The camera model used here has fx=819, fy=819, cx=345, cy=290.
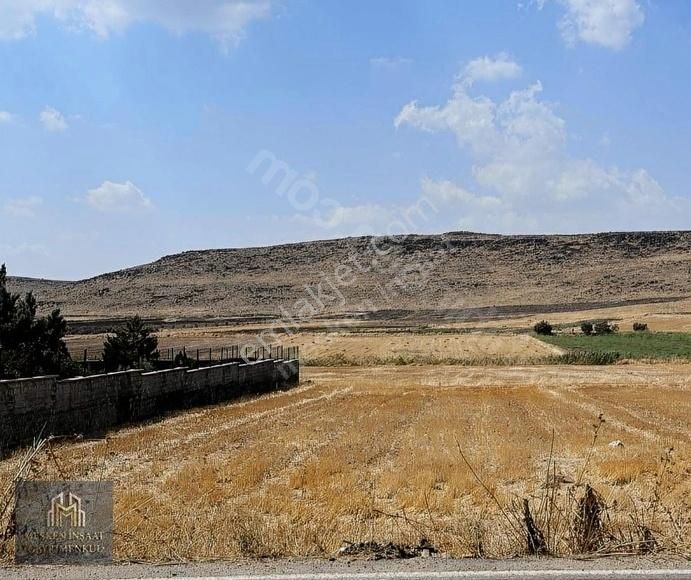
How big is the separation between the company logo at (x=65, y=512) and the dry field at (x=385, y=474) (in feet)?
1.61

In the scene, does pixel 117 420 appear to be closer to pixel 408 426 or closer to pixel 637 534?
pixel 408 426

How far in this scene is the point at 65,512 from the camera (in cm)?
854

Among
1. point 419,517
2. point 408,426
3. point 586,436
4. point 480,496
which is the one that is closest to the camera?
point 419,517

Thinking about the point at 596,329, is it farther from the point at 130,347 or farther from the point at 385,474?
the point at 385,474

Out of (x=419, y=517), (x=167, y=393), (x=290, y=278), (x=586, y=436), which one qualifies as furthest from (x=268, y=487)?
(x=290, y=278)

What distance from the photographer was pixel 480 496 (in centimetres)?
1127

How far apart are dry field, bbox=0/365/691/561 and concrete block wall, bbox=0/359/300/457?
3.47 ft

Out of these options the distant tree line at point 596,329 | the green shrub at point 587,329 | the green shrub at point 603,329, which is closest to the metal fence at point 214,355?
the distant tree line at point 596,329

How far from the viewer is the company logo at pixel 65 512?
328 inches

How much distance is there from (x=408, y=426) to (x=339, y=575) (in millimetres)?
14914
